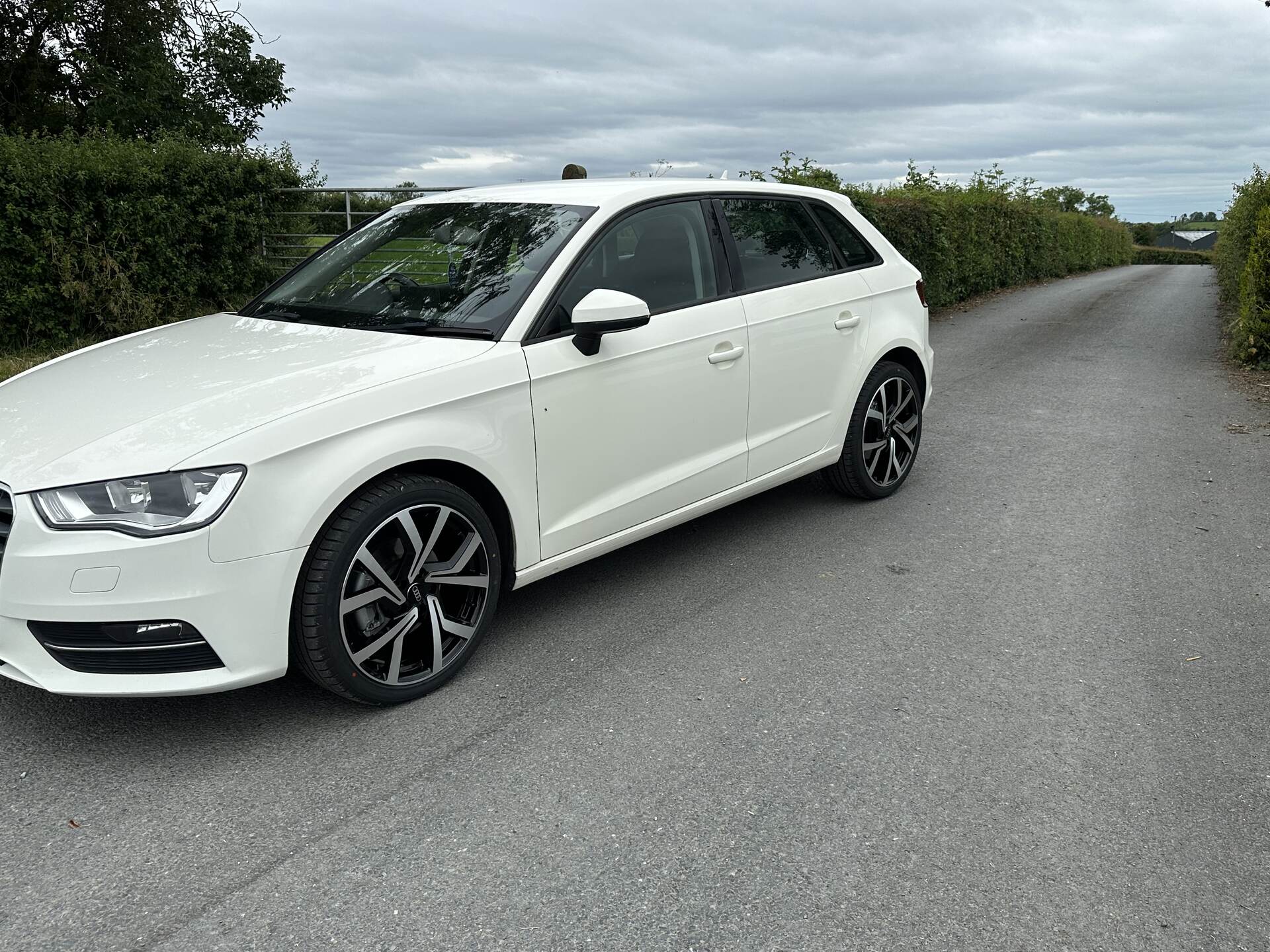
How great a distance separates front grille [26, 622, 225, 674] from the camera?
9.78 ft

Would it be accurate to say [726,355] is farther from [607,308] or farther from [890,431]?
[890,431]

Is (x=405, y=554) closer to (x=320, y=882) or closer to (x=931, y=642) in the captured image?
(x=320, y=882)

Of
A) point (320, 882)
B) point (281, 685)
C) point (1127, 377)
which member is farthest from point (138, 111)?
point (320, 882)

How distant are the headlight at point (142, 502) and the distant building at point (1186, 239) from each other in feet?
387

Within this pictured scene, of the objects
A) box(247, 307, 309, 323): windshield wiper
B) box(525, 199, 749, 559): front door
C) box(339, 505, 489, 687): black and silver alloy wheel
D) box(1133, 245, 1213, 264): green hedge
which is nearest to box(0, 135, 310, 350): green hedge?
box(247, 307, 309, 323): windshield wiper

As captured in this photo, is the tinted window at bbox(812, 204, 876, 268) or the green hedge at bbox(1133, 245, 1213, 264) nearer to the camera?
the tinted window at bbox(812, 204, 876, 268)

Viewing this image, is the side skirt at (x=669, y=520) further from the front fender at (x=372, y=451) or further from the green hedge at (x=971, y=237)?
the green hedge at (x=971, y=237)

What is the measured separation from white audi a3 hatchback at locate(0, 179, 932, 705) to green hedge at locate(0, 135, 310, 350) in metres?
6.39

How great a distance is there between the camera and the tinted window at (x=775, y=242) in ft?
15.9

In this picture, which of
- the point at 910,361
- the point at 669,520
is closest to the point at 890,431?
the point at 910,361

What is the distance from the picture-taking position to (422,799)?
9.84ft

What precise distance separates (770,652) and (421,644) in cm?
131

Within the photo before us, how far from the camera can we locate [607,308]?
375 cm

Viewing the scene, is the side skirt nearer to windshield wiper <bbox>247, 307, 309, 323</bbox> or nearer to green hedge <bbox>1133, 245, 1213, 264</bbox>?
windshield wiper <bbox>247, 307, 309, 323</bbox>
